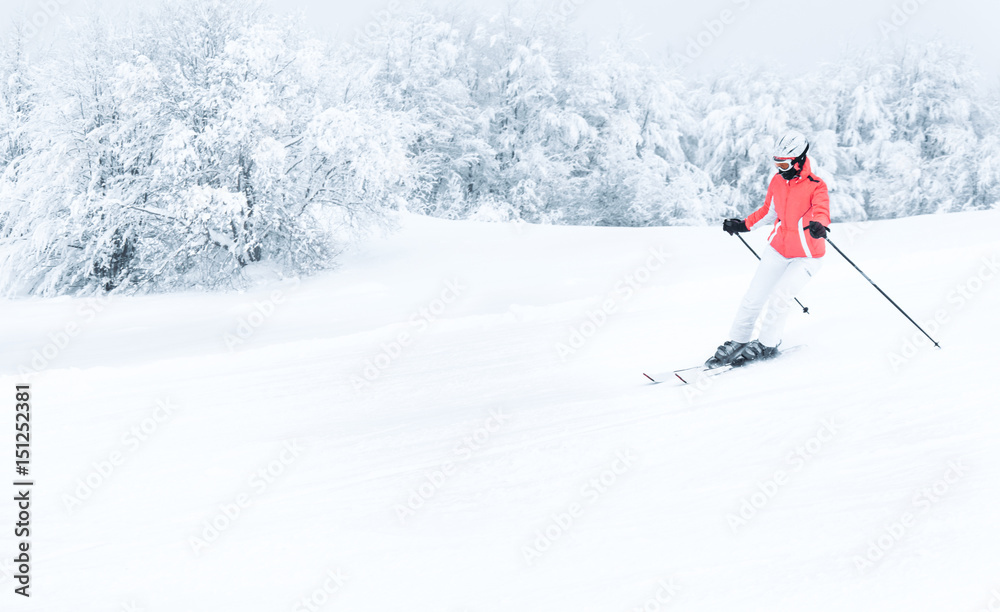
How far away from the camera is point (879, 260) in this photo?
11750mm

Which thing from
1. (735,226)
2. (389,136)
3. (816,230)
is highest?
(816,230)

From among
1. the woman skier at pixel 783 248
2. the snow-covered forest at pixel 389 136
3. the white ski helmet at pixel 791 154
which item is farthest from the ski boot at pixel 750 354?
the snow-covered forest at pixel 389 136

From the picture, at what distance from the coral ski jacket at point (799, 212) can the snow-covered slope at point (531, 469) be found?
831 mm

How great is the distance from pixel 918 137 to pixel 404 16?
21803mm

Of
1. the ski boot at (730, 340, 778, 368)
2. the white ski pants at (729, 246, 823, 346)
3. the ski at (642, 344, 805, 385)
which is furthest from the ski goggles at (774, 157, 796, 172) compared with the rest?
the ski at (642, 344, 805, 385)

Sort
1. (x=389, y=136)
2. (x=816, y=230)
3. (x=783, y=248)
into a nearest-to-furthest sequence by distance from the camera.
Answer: (x=816, y=230) < (x=783, y=248) < (x=389, y=136)

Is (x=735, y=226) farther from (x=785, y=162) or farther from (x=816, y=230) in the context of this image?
(x=816, y=230)

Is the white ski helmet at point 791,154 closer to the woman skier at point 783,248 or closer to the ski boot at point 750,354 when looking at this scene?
the woman skier at point 783,248

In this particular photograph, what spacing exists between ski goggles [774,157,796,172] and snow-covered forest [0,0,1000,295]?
10943 mm

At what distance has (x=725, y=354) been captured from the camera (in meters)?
5.58

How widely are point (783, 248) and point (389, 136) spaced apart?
38.2 feet

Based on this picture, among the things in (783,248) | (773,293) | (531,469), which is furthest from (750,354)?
(531,469)

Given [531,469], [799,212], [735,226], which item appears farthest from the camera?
[735,226]

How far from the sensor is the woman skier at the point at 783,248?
5.28m
